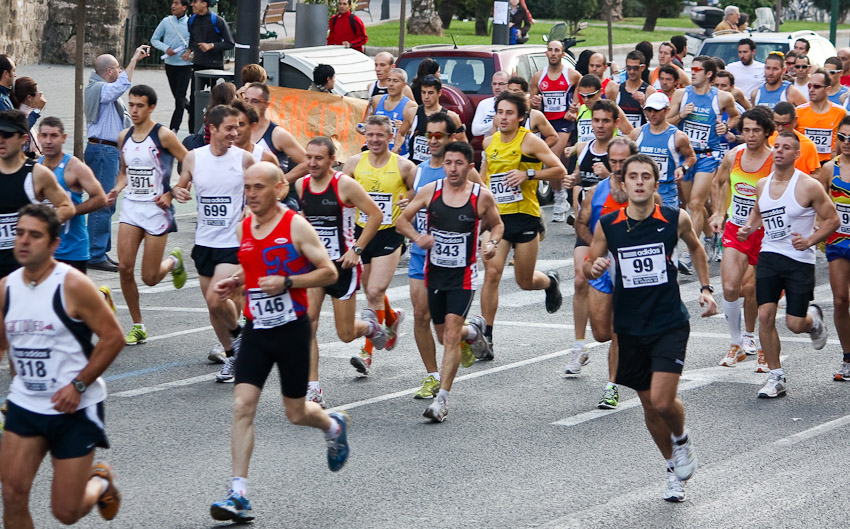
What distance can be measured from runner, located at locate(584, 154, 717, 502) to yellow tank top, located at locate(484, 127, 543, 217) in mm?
3167

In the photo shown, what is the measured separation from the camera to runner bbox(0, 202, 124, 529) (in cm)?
589

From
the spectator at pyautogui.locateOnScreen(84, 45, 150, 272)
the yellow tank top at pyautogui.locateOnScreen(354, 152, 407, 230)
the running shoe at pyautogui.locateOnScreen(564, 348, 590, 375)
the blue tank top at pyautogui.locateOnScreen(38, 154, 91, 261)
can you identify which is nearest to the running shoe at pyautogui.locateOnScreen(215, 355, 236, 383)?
the blue tank top at pyautogui.locateOnScreen(38, 154, 91, 261)

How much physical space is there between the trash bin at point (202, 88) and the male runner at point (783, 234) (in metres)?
7.61

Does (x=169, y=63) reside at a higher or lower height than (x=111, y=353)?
higher

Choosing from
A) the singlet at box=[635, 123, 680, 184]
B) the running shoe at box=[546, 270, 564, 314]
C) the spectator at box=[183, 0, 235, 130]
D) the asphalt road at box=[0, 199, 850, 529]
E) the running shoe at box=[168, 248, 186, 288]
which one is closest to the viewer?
the asphalt road at box=[0, 199, 850, 529]

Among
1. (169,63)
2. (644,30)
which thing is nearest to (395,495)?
(169,63)

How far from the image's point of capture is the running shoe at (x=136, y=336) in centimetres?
1091

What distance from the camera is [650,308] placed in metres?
7.47

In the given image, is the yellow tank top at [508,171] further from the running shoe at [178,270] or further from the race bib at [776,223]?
the running shoe at [178,270]

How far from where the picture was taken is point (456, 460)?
314 inches

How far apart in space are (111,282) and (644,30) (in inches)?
1360

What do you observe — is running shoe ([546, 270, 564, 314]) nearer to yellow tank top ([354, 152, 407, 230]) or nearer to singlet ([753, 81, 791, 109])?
yellow tank top ([354, 152, 407, 230])

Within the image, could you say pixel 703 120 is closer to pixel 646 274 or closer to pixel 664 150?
pixel 664 150

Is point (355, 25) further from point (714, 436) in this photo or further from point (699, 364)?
point (714, 436)
